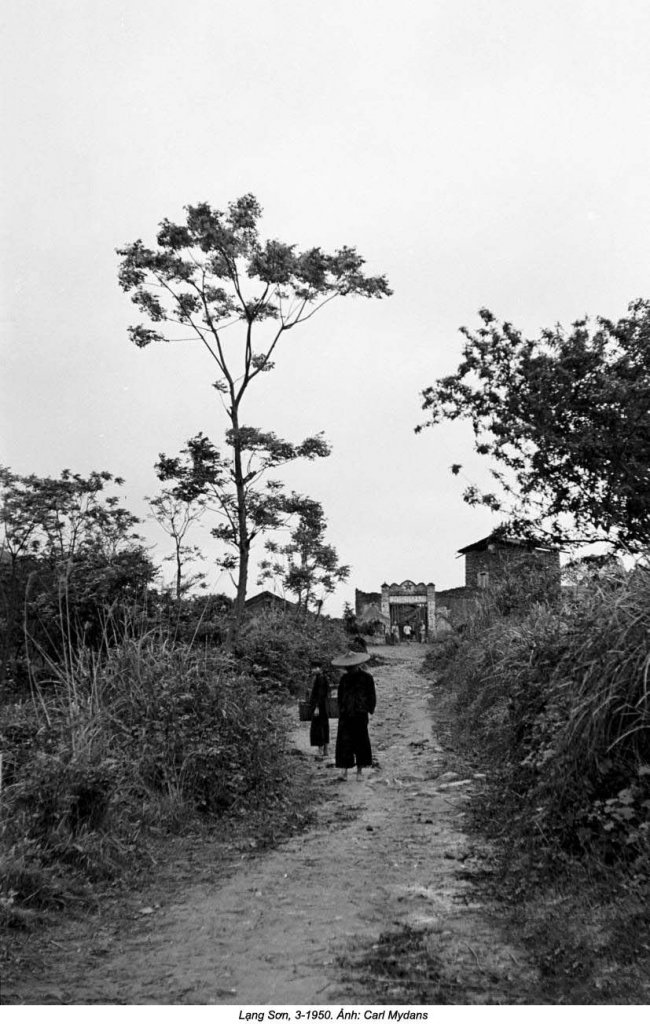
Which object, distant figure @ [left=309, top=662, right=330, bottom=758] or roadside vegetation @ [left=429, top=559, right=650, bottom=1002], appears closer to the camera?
roadside vegetation @ [left=429, top=559, right=650, bottom=1002]

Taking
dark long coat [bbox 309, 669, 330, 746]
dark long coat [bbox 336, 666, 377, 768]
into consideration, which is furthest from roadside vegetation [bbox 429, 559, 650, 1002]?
dark long coat [bbox 309, 669, 330, 746]

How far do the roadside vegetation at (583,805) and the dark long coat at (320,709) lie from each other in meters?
2.98

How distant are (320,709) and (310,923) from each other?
273 inches

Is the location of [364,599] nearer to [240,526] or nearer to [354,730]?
[240,526]

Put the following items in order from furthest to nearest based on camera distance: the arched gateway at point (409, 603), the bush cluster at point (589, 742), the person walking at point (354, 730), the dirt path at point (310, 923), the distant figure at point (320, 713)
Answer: the arched gateway at point (409, 603) → the distant figure at point (320, 713) → the person walking at point (354, 730) → the bush cluster at point (589, 742) → the dirt path at point (310, 923)

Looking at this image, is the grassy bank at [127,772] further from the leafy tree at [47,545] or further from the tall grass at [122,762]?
the leafy tree at [47,545]

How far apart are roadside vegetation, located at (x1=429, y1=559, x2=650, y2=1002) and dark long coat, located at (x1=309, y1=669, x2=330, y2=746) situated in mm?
2979

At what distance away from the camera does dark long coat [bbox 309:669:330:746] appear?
11.8 m

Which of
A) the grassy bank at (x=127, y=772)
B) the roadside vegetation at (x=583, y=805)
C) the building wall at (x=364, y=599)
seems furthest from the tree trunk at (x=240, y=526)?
the building wall at (x=364, y=599)

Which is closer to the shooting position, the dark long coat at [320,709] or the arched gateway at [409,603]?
the dark long coat at [320,709]

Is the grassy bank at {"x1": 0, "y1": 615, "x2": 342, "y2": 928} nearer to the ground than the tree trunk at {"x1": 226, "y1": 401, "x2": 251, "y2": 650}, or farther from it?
nearer to the ground

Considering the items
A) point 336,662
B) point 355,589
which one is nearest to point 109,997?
point 336,662

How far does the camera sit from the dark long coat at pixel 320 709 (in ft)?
38.8

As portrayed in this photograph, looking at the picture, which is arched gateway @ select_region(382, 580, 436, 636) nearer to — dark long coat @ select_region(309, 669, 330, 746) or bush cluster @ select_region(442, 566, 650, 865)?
dark long coat @ select_region(309, 669, 330, 746)
